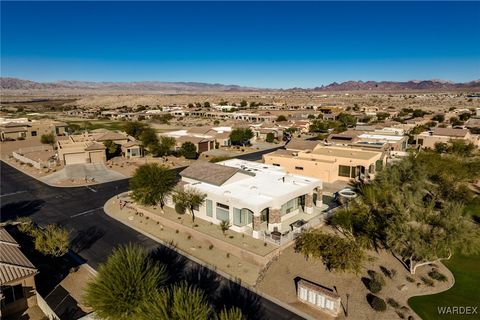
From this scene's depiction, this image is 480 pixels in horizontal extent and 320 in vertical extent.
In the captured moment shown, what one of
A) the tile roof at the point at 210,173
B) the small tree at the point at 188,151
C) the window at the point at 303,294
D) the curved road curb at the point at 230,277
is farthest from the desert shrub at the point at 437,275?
the small tree at the point at 188,151

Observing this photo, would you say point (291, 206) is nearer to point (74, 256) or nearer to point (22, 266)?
point (74, 256)

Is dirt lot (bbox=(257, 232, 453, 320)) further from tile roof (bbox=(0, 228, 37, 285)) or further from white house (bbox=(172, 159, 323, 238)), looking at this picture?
tile roof (bbox=(0, 228, 37, 285))

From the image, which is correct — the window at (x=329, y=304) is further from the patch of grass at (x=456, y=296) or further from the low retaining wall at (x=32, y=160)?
the low retaining wall at (x=32, y=160)

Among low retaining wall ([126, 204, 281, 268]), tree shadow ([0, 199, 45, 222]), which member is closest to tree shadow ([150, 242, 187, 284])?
low retaining wall ([126, 204, 281, 268])

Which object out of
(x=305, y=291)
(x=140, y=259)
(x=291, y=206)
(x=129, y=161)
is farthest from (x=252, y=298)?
(x=129, y=161)

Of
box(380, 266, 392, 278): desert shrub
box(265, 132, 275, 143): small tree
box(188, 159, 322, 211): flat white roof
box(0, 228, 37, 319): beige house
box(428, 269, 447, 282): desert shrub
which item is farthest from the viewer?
box(265, 132, 275, 143): small tree

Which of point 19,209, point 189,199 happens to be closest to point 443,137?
point 189,199
